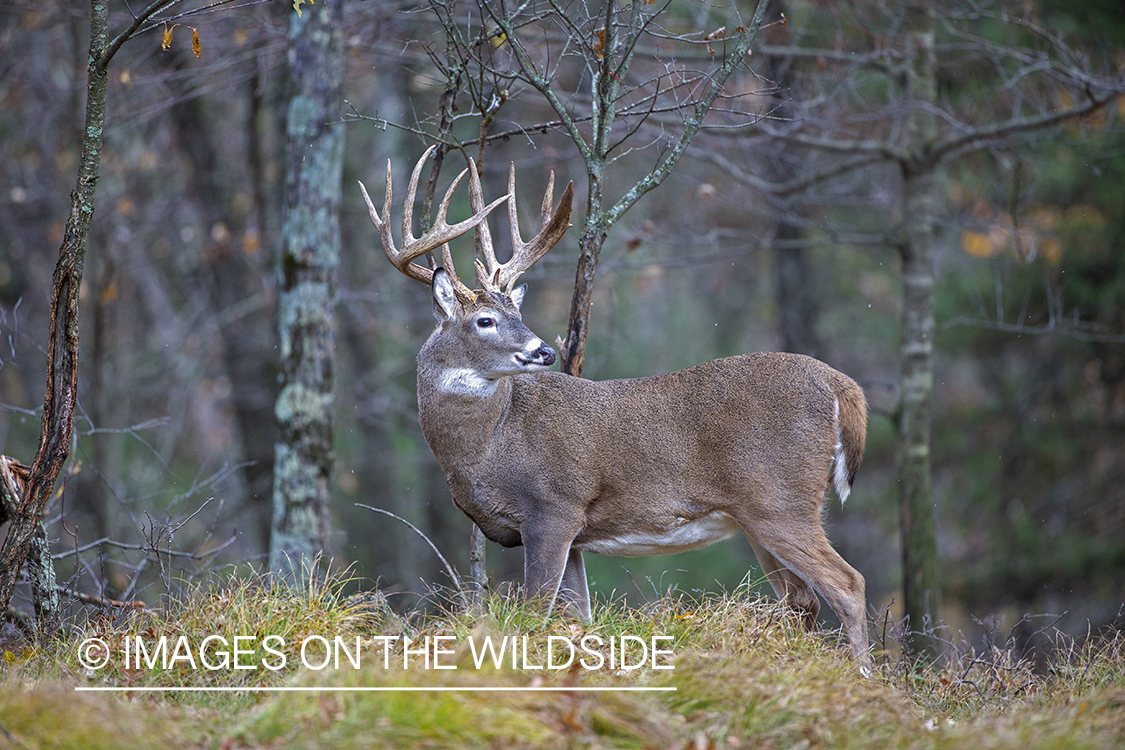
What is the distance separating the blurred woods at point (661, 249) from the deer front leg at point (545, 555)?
186 cm

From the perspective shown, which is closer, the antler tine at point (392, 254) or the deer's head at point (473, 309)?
the deer's head at point (473, 309)

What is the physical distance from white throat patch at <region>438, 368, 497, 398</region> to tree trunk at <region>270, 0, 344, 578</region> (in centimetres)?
197

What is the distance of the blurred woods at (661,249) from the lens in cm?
832

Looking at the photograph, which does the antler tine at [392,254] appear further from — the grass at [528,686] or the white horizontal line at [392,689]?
the white horizontal line at [392,689]

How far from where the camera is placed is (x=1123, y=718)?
4.14 meters

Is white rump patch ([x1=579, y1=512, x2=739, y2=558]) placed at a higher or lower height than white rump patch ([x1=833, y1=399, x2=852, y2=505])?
lower

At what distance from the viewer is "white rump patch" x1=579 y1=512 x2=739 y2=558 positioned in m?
5.91

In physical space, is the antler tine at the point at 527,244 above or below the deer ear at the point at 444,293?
above

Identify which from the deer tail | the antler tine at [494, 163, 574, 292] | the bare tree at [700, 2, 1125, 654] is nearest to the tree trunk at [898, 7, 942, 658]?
the bare tree at [700, 2, 1125, 654]

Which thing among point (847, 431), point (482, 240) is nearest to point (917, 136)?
point (847, 431)

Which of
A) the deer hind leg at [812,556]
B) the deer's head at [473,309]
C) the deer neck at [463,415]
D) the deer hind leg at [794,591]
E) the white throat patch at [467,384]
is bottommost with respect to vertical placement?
the deer hind leg at [794,591]

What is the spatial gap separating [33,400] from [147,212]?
2738mm

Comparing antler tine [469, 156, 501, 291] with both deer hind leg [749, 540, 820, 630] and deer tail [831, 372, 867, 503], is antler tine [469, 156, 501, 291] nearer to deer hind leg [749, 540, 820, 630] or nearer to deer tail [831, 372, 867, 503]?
deer tail [831, 372, 867, 503]

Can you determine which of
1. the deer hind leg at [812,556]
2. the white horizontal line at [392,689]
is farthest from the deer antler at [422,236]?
the white horizontal line at [392,689]
